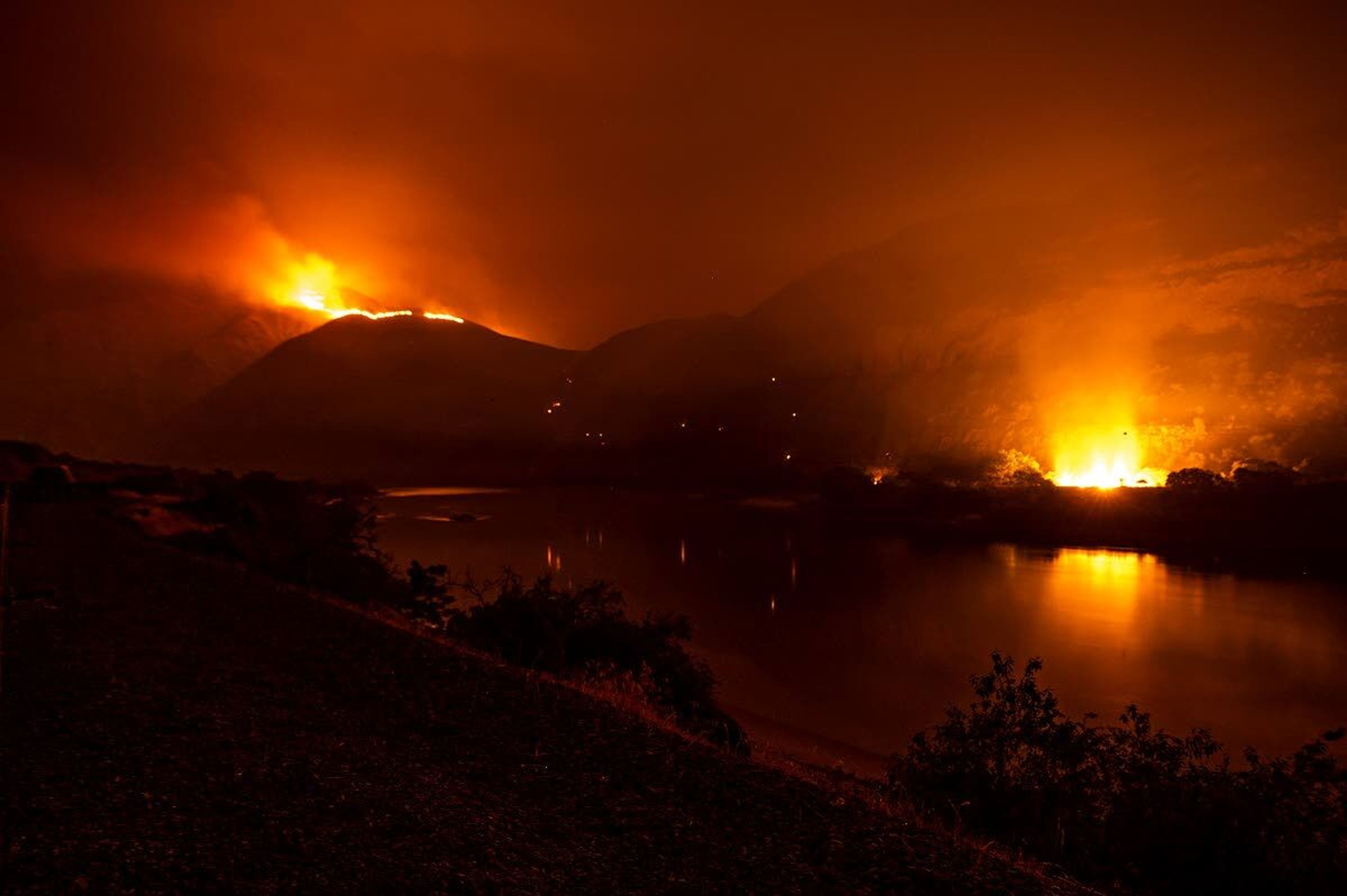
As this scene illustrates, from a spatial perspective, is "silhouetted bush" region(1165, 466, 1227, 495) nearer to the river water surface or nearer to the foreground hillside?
the river water surface

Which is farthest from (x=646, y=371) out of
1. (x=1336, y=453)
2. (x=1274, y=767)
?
(x=1274, y=767)

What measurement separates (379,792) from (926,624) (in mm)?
24164

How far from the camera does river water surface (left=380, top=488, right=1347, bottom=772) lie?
1717 centimetres

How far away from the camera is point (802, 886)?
3898 mm

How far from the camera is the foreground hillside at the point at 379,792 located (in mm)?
3664

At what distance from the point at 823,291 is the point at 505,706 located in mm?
140360

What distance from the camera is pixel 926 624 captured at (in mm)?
26094

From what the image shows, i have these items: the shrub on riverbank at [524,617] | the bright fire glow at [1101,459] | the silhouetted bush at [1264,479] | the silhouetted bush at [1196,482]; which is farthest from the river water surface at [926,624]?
the bright fire glow at [1101,459]

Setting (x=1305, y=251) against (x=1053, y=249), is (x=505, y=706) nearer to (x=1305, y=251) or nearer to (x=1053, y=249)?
(x=1305, y=251)

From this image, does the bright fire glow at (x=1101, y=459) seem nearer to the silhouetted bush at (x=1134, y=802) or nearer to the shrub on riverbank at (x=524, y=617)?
the shrub on riverbank at (x=524, y=617)

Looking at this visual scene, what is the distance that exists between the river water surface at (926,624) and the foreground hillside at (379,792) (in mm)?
7964

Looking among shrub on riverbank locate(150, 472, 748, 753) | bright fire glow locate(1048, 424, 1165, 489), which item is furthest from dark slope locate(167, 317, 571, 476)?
shrub on riverbank locate(150, 472, 748, 753)

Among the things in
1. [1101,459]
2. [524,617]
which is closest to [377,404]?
[1101,459]

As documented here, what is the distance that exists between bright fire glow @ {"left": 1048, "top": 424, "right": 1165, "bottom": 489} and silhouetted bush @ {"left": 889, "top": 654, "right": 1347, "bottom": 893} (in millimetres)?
55596
